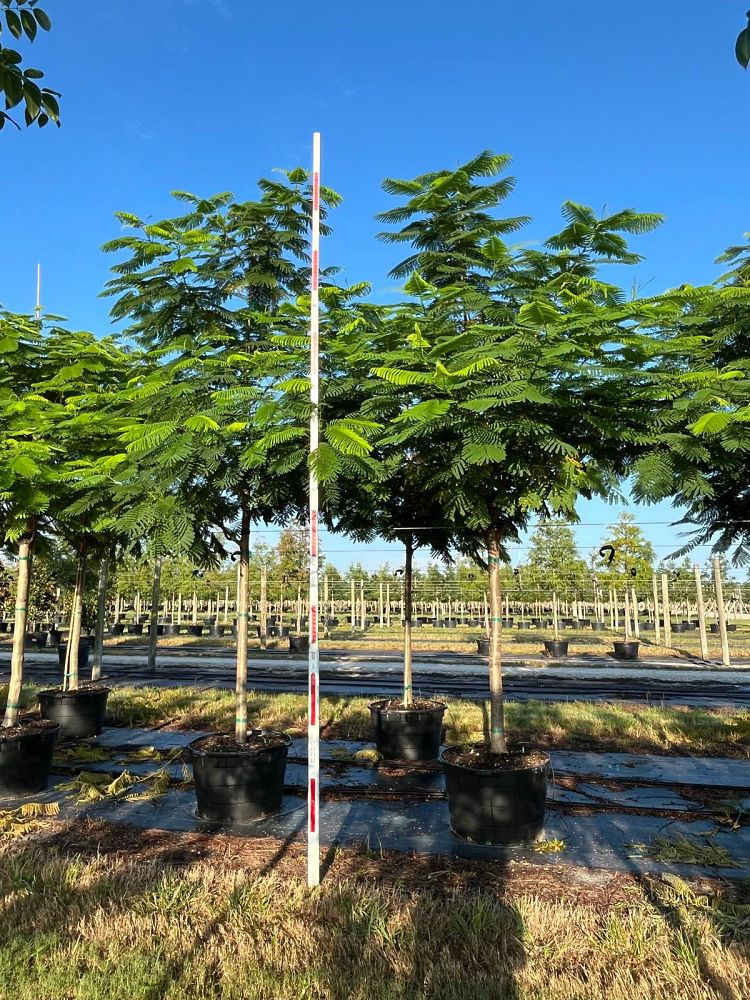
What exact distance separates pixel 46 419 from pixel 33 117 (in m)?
4.35

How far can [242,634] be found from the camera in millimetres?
6539

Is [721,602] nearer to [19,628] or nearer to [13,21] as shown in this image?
[19,628]

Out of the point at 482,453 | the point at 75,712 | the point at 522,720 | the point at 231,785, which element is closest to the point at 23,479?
the point at 231,785

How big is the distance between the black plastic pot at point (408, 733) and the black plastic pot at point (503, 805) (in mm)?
2690

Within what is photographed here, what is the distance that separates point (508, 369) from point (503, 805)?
336cm

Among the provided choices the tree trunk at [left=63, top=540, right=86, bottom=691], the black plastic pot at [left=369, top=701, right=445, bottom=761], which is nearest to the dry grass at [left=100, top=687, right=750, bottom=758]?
the black plastic pot at [left=369, top=701, right=445, bottom=761]

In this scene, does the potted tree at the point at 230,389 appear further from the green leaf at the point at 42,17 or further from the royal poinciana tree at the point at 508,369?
the green leaf at the point at 42,17

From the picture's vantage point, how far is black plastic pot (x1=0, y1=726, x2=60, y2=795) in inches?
265

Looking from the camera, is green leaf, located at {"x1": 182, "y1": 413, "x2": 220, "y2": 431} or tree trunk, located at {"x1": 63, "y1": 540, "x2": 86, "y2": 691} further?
tree trunk, located at {"x1": 63, "y1": 540, "x2": 86, "y2": 691}

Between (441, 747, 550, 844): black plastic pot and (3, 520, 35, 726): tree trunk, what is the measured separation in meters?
5.00

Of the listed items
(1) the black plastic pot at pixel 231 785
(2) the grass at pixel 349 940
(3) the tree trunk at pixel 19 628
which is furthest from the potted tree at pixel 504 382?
(3) the tree trunk at pixel 19 628

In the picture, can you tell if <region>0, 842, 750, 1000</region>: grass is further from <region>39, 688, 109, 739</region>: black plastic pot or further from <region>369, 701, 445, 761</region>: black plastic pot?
<region>39, 688, 109, 739</region>: black plastic pot

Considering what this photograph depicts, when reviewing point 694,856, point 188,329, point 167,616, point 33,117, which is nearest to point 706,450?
point 694,856

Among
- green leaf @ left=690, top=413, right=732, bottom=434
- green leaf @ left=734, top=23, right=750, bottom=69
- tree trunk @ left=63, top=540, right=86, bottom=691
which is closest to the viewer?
green leaf @ left=734, top=23, right=750, bottom=69
